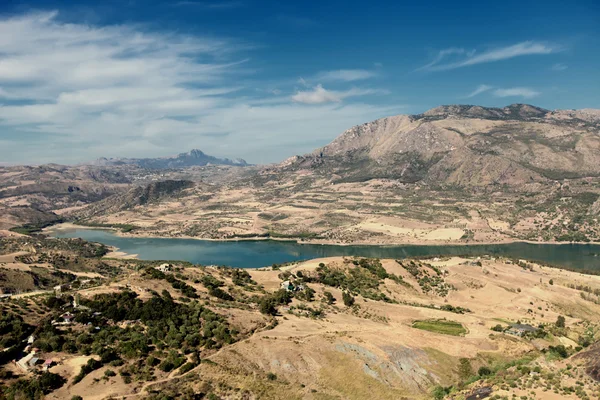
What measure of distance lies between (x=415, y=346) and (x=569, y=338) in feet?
107

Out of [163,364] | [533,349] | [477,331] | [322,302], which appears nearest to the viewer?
[163,364]

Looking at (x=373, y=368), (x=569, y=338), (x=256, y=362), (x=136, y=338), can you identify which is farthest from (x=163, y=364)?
(x=569, y=338)

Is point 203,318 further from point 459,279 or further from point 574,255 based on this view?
point 574,255

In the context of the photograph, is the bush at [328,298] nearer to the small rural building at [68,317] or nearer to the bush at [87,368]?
the small rural building at [68,317]

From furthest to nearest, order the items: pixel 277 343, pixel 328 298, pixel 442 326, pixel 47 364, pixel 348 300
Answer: pixel 328 298
pixel 348 300
pixel 442 326
pixel 277 343
pixel 47 364

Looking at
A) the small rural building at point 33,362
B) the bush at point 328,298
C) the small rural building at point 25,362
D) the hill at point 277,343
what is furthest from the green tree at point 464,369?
the small rural building at point 25,362

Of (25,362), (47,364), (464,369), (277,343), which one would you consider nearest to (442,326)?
(464,369)

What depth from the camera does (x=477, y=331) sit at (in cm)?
6856

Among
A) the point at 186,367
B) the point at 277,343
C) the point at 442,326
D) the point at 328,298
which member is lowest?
the point at 442,326

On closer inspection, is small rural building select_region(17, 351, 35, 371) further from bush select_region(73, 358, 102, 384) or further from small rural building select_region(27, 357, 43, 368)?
bush select_region(73, 358, 102, 384)

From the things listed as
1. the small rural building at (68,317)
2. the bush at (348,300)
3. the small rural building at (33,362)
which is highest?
the small rural building at (68,317)

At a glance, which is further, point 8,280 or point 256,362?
point 8,280

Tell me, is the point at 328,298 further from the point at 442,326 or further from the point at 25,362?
the point at 25,362

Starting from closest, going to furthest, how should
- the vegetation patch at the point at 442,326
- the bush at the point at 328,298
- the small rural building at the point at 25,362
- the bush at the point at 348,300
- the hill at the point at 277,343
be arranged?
the hill at the point at 277,343 → the small rural building at the point at 25,362 → the vegetation patch at the point at 442,326 → the bush at the point at 348,300 → the bush at the point at 328,298
